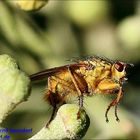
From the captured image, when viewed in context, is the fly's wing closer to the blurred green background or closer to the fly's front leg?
the fly's front leg

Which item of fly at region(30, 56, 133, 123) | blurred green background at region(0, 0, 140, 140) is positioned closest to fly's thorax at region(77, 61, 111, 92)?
fly at region(30, 56, 133, 123)

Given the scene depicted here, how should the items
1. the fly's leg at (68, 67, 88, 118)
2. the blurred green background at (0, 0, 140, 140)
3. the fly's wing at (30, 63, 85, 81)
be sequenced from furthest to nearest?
the blurred green background at (0, 0, 140, 140)
the fly's leg at (68, 67, 88, 118)
the fly's wing at (30, 63, 85, 81)

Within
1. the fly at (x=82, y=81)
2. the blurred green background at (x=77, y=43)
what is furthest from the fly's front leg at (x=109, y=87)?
the blurred green background at (x=77, y=43)

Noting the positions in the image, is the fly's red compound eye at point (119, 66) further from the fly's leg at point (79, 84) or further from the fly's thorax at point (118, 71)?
the fly's leg at point (79, 84)

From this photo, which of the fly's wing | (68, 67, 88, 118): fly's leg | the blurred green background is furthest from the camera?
the blurred green background

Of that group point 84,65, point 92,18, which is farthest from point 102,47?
point 84,65

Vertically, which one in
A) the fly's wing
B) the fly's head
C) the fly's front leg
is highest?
the fly's wing

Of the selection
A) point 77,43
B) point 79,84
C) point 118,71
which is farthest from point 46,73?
point 77,43

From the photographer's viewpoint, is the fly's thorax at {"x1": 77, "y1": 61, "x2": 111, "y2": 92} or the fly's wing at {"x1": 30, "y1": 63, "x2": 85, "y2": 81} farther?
the fly's thorax at {"x1": 77, "y1": 61, "x2": 111, "y2": 92}
